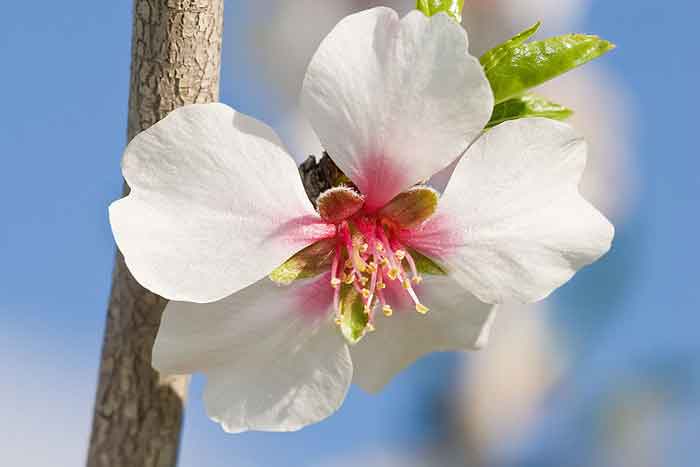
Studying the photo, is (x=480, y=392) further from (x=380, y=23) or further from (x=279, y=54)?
(x=380, y=23)

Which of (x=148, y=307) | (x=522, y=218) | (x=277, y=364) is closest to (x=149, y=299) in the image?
(x=148, y=307)

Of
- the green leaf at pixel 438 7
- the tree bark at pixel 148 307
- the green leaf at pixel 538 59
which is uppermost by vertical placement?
the green leaf at pixel 438 7

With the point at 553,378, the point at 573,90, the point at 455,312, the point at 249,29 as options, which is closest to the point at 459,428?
the point at 553,378

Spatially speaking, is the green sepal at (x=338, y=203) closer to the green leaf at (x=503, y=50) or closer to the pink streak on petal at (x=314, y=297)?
the pink streak on petal at (x=314, y=297)

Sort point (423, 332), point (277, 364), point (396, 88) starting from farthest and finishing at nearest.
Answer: point (423, 332) < point (277, 364) < point (396, 88)

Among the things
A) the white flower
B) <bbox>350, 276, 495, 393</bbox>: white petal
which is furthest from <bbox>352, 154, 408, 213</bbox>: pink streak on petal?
<bbox>350, 276, 495, 393</bbox>: white petal

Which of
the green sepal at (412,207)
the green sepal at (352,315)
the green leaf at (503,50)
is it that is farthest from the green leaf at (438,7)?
the green sepal at (352,315)

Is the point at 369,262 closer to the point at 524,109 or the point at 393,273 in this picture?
the point at 393,273
